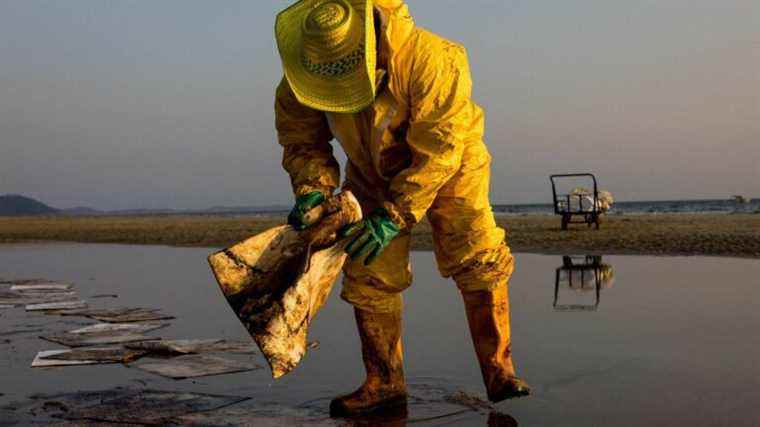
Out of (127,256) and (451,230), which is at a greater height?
(451,230)

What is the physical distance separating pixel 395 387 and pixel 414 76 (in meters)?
1.44

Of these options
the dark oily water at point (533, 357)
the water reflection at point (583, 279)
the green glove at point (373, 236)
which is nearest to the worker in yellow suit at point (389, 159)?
the green glove at point (373, 236)

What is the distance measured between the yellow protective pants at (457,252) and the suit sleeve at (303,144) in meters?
0.43

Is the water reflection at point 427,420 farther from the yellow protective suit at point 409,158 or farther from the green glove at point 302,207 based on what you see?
the green glove at point 302,207

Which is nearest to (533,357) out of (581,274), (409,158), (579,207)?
(409,158)

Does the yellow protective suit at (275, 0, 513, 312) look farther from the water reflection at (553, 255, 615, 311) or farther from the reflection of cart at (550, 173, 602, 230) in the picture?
the reflection of cart at (550, 173, 602, 230)

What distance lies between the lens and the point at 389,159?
11.7ft

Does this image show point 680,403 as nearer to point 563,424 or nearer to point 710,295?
point 563,424

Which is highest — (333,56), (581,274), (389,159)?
(333,56)

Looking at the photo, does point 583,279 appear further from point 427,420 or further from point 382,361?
point 427,420

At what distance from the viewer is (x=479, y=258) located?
3512 millimetres

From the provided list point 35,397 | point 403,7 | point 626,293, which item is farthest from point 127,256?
point 403,7

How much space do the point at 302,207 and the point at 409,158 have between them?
0.53 metres

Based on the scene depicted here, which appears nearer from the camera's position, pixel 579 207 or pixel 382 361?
pixel 382 361
